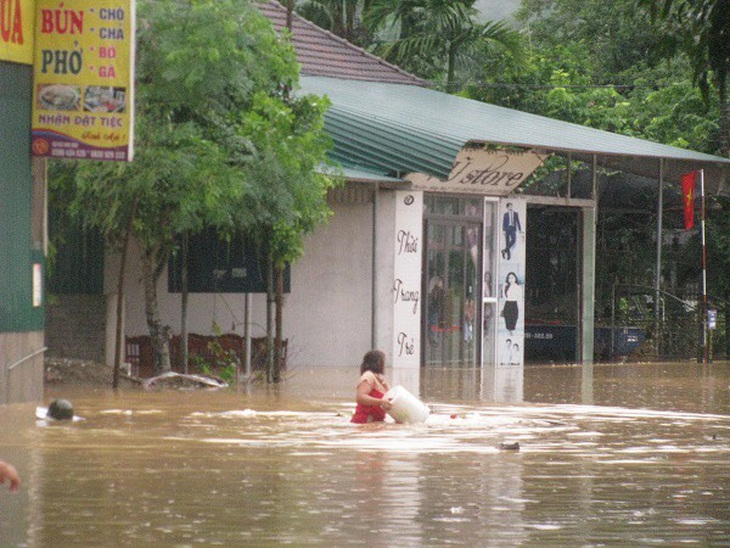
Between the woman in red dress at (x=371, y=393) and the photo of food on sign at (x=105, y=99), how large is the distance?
3.81m

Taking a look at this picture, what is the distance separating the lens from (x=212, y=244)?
82.3ft

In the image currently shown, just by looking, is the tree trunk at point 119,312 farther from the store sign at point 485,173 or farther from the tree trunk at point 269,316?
the store sign at point 485,173

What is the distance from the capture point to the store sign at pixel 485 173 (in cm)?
3095

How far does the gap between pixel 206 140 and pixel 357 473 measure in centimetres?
1034

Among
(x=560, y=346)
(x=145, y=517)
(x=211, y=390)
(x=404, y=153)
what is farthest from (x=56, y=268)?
(x=145, y=517)

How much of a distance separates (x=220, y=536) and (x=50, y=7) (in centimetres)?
1036

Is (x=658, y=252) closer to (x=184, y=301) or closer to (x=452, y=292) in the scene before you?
(x=452, y=292)

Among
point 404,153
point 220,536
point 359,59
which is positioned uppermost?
point 359,59

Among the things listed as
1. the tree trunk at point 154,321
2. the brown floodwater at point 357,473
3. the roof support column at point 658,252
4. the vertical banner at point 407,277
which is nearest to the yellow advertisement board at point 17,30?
the brown floodwater at point 357,473

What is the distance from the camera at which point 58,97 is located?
18172 mm

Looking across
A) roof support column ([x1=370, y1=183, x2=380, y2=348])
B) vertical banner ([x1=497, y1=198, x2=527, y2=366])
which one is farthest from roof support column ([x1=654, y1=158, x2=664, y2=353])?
roof support column ([x1=370, y1=183, x2=380, y2=348])

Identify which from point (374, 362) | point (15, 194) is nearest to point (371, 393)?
point (374, 362)

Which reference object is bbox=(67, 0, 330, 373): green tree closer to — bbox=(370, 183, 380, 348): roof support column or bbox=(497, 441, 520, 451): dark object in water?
bbox=(370, 183, 380, 348): roof support column

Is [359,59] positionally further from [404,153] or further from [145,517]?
[145,517]
